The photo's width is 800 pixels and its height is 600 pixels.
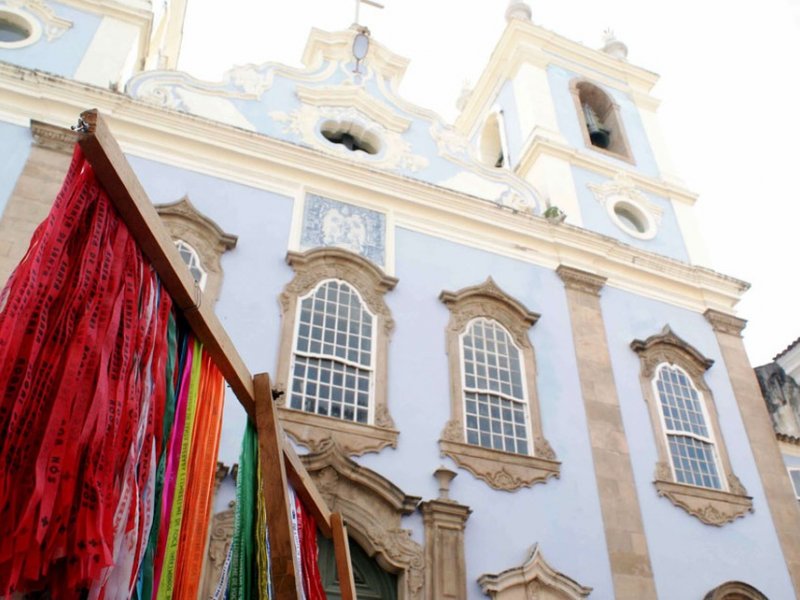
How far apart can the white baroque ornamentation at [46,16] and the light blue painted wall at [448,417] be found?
19.5ft

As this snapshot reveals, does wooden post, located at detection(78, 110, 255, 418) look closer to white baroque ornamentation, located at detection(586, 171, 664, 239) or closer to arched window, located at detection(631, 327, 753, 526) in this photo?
arched window, located at detection(631, 327, 753, 526)

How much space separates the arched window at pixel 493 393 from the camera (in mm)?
9070

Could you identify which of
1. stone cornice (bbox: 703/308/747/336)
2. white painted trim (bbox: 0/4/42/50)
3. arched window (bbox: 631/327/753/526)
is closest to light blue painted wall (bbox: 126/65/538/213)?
white painted trim (bbox: 0/4/42/50)

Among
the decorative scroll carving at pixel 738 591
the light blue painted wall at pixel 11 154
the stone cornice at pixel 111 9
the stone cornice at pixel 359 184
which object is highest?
the stone cornice at pixel 111 9

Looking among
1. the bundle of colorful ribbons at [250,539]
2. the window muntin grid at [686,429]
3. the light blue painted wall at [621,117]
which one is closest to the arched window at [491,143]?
the light blue painted wall at [621,117]

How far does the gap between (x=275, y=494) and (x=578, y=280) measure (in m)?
9.18

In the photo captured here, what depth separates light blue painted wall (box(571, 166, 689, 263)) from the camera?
13234mm

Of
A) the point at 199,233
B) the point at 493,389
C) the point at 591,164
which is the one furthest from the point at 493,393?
the point at 591,164

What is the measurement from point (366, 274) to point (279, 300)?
134 cm

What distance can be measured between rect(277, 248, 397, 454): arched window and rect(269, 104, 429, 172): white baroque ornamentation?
236cm

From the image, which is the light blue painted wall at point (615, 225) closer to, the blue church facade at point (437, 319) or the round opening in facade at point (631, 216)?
the blue church facade at point (437, 319)

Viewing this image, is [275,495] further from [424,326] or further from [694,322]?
[694,322]

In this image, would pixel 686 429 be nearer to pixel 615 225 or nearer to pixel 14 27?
pixel 615 225

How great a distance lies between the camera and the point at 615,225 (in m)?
13.4
